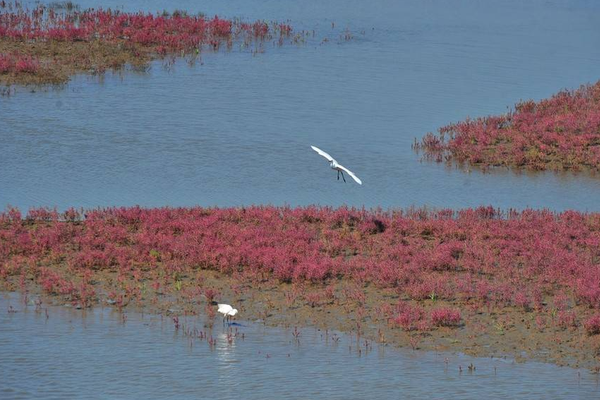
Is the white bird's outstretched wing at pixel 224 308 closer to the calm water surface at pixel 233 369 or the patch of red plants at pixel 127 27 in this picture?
the calm water surface at pixel 233 369

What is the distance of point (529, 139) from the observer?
32250mm

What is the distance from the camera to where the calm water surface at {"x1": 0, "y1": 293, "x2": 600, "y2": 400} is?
1505 cm

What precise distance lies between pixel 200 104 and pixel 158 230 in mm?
16186

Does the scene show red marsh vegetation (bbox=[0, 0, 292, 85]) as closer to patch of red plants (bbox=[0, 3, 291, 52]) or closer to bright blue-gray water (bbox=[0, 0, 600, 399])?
patch of red plants (bbox=[0, 3, 291, 52])

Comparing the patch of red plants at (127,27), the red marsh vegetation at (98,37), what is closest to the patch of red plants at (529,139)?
the red marsh vegetation at (98,37)

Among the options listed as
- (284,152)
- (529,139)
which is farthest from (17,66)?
(529,139)

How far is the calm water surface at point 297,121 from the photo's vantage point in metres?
26.7

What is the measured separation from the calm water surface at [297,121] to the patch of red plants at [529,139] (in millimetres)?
902

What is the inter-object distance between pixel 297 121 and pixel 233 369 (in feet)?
65.5

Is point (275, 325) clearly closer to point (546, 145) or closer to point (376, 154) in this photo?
point (376, 154)

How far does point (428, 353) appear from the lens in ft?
54.1

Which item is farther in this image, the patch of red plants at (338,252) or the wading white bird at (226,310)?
the patch of red plants at (338,252)

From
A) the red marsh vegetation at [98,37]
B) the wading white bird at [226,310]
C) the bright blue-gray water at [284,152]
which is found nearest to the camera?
the bright blue-gray water at [284,152]

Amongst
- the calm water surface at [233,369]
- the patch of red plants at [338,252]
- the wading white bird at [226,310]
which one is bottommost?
the calm water surface at [233,369]
